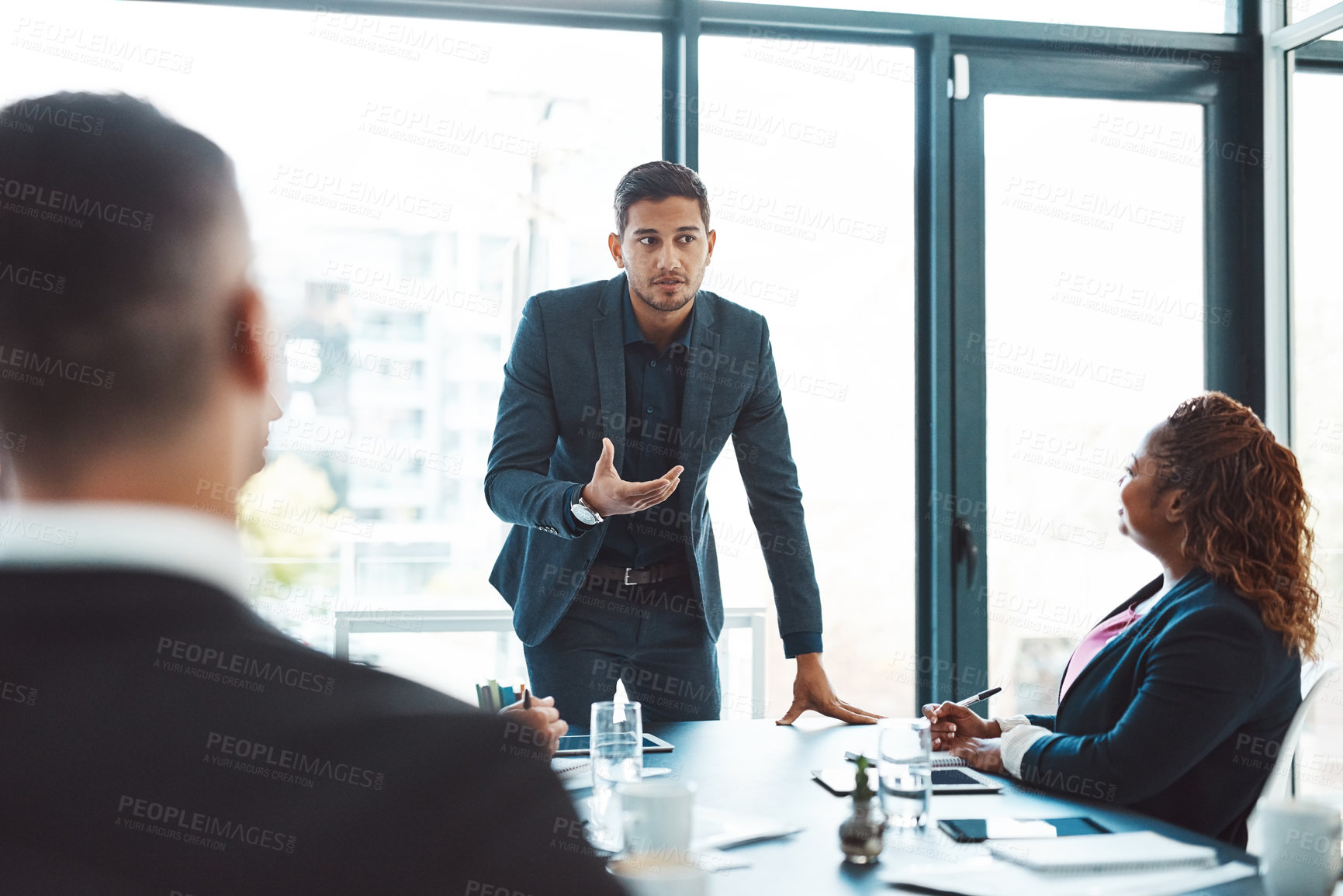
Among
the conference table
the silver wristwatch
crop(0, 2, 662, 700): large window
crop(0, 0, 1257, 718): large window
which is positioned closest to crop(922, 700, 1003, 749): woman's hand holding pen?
the conference table

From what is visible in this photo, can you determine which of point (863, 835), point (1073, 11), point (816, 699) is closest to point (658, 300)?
point (816, 699)

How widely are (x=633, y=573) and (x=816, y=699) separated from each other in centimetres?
50

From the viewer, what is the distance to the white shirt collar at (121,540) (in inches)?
18.0

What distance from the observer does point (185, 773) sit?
48 cm

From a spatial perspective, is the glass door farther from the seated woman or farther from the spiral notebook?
the spiral notebook

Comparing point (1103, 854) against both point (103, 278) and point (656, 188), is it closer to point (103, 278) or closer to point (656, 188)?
point (103, 278)

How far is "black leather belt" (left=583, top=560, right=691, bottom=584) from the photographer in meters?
2.42

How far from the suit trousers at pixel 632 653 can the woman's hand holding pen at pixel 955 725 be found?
63 centimetres

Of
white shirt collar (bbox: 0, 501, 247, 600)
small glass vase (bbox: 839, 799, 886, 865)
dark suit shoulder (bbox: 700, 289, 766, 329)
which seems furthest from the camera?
dark suit shoulder (bbox: 700, 289, 766, 329)

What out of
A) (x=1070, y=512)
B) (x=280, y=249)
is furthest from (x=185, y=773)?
(x=1070, y=512)

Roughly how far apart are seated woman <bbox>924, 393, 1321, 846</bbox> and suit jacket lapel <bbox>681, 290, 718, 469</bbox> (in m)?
0.89

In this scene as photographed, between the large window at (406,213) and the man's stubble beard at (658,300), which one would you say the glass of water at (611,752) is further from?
the large window at (406,213)

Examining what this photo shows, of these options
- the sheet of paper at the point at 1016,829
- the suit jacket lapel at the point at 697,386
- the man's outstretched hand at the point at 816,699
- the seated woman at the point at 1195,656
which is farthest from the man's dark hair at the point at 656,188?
the sheet of paper at the point at 1016,829

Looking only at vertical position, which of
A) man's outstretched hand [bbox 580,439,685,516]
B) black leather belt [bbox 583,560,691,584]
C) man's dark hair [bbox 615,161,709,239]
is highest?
man's dark hair [bbox 615,161,709,239]
